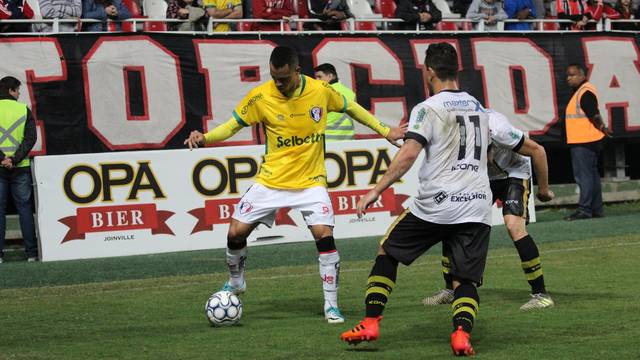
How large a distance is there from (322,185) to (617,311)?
271 centimetres

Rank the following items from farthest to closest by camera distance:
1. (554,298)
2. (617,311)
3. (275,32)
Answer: (275,32) < (554,298) < (617,311)

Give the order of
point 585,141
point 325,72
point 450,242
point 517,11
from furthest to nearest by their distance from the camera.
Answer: point 517,11, point 585,141, point 325,72, point 450,242

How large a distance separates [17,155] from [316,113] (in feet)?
22.7

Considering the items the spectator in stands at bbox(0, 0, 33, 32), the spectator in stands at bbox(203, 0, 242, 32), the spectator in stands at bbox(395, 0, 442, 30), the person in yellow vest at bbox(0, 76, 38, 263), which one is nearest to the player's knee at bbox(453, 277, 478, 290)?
the person in yellow vest at bbox(0, 76, 38, 263)

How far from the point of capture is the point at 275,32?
20.0 metres

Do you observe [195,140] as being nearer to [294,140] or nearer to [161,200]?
[294,140]

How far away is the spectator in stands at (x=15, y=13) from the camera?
18172 mm

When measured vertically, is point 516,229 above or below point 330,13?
below

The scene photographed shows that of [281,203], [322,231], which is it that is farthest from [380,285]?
[281,203]

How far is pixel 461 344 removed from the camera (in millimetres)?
8383

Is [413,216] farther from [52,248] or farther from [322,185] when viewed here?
[52,248]

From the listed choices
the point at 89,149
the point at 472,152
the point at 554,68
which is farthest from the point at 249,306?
the point at 554,68

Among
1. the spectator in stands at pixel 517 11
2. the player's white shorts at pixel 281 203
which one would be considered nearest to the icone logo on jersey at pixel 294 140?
the player's white shorts at pixel 281 203

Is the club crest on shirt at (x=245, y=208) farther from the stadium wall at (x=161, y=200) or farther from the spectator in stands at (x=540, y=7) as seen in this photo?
the spectator in stands at (x=540, y=7)
